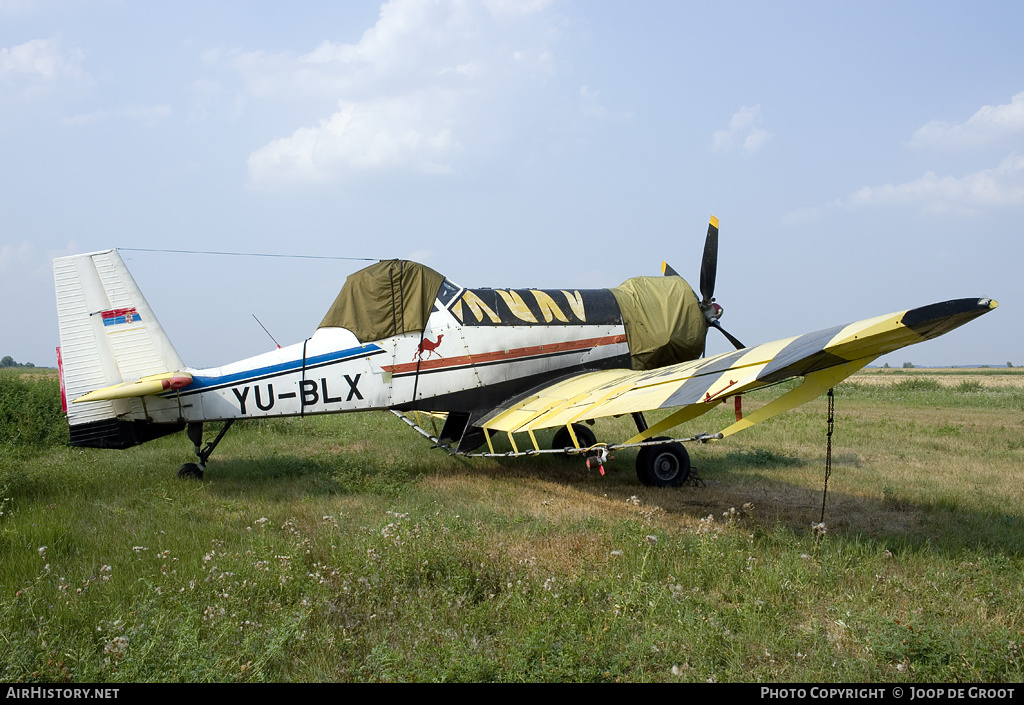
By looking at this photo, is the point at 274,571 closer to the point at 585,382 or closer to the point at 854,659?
the point at 854,659

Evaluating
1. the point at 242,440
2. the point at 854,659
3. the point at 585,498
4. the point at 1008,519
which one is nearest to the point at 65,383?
the point at 242,440

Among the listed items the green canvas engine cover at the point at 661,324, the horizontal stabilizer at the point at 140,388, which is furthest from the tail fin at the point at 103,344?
the green canvas engine cover at the point at 661,324

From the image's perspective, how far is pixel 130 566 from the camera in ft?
14.3

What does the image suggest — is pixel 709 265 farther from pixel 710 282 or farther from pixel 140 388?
pixel 140 388

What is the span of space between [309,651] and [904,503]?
20.6ft

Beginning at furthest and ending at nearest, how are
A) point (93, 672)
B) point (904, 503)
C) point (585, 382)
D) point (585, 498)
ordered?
1. point (585, 382)
2. point (585, 498)
3. point (904, 503)
4. point (93, 672)

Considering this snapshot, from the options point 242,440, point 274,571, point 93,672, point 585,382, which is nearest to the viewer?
point 93,672

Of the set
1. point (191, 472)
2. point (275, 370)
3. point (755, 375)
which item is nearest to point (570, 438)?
point (275, 370)

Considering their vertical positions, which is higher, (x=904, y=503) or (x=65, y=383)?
(x=65, y=383)

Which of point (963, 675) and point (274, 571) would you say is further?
point (274, 571)

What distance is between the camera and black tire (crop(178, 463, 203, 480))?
25.2ft

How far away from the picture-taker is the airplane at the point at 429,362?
7.05 metres

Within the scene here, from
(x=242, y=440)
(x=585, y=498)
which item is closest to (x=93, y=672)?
(x=585, y=498)

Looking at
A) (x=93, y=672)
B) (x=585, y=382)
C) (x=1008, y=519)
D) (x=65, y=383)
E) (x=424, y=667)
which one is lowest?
(x=1008, y=519)
